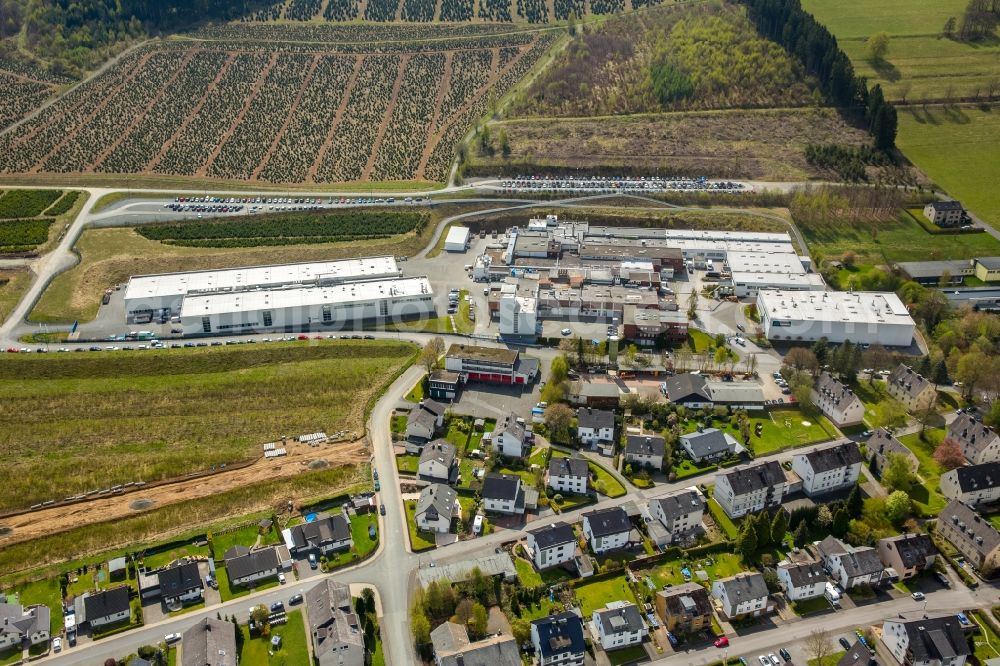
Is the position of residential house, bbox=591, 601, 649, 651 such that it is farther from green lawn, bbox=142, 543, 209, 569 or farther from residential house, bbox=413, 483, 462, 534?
green lawn, bbox=142, 543, 209, 569

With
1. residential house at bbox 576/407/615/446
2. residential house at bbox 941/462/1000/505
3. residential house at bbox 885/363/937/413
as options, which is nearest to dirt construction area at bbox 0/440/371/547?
residential house at bbox 576/407/615/446

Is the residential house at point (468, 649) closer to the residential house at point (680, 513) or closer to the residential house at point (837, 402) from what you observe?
the residential house at point (680, 513)

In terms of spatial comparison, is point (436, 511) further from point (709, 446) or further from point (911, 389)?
point (911, 389)

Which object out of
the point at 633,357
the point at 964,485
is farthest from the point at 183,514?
the point at 964,485

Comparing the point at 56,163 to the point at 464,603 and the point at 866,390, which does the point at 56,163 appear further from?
the point at 866,390

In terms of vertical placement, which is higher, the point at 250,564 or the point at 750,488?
the point at 750,488

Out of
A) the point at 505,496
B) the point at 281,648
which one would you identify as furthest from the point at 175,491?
the point at 505,496
